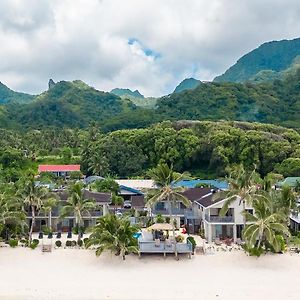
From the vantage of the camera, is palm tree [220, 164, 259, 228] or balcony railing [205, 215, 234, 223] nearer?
palm tree [220, 164, 259, 228]

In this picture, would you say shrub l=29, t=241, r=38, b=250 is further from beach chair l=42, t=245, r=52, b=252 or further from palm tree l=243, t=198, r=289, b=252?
palm tree l=243, t=198, r=289, b=252

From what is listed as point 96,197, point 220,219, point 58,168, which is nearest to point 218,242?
point 220,219

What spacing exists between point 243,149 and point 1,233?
5175 cm

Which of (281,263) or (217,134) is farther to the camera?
(217,134)

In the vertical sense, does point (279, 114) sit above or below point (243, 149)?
above

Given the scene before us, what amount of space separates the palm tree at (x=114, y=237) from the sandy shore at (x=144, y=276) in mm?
835

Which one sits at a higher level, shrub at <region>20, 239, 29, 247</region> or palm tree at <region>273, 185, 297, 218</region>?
palm tree at <region>273, 185, 297, 218</region>

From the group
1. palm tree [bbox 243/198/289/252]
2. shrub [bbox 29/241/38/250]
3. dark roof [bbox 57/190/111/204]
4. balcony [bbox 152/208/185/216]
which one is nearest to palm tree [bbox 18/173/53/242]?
shrub [bbox 29/241/38/250]

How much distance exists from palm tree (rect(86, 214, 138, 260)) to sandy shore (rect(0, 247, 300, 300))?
0.84 m

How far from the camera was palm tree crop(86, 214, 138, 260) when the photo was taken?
1307 inches

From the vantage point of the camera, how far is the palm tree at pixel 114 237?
33188 mm

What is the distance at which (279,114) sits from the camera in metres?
136

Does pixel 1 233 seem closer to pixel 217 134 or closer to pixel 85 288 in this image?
pixel 85 288

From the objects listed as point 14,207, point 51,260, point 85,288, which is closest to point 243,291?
point 85,288
